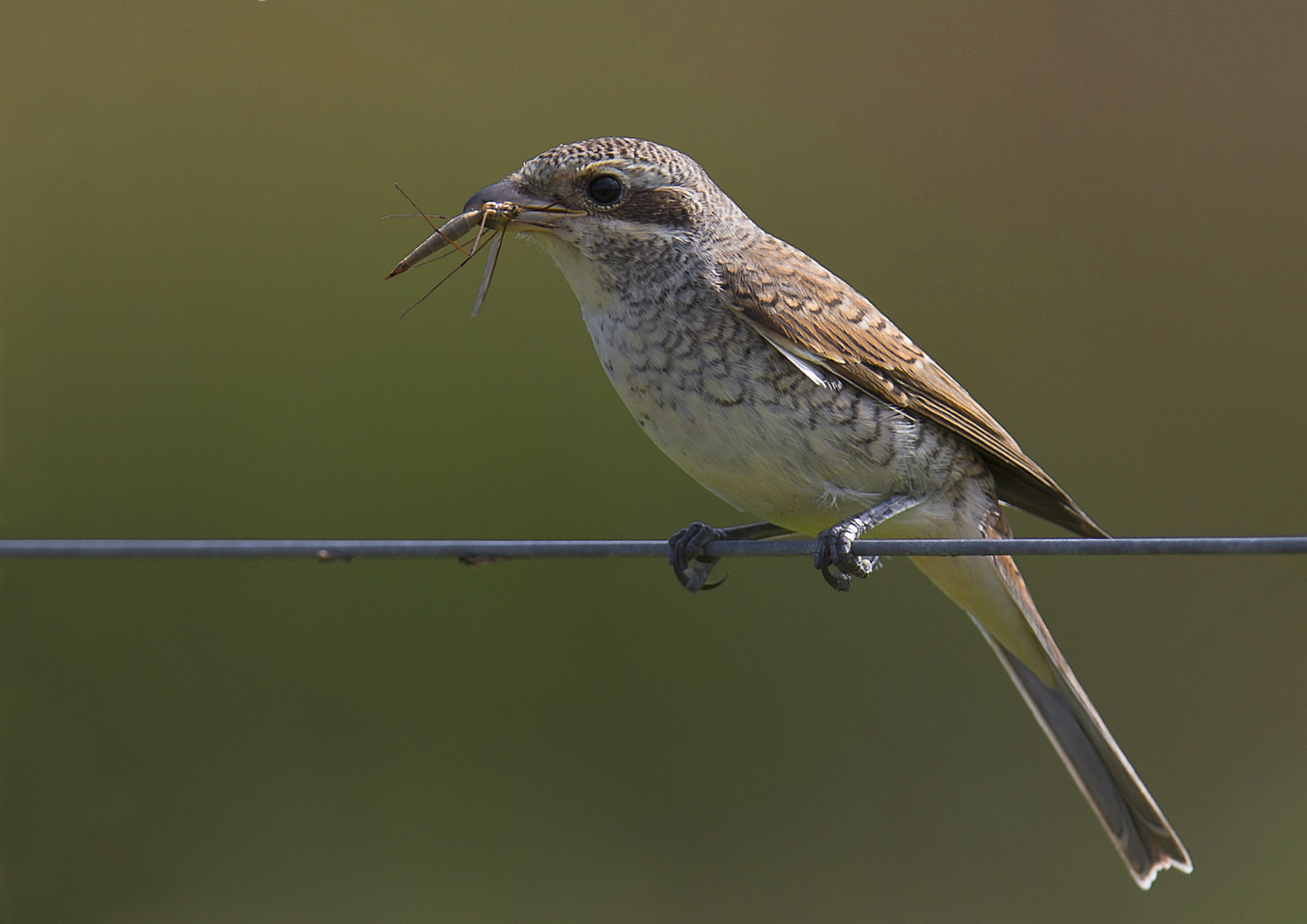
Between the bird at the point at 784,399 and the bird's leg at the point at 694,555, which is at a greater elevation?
the bird at the point at 784,399

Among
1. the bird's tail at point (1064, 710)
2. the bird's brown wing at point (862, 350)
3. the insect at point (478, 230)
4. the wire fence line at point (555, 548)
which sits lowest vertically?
the bird's tail at point (1064, 710)

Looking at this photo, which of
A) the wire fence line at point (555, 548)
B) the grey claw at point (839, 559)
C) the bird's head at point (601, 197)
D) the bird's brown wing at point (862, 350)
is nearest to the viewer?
the wire fence line at point (555, 548)

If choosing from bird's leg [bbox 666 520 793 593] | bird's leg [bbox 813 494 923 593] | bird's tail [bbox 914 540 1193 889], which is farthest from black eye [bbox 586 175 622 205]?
bird's tail [bbox 914 540 1193 889]

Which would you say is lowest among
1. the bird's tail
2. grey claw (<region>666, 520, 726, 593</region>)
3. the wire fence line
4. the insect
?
the bird's tail

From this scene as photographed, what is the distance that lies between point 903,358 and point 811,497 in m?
0.46

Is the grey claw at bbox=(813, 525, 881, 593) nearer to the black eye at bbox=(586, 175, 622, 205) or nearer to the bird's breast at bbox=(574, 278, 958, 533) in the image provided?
the bird's breast at bbox=(574, 278, 958, 533)

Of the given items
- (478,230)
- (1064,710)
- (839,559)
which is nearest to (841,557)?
(839,559)

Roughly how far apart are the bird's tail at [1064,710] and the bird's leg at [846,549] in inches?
16.8

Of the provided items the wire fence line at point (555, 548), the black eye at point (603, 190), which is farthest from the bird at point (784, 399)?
the wire fence line at point (555, 548)

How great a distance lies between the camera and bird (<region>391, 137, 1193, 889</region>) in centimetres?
258

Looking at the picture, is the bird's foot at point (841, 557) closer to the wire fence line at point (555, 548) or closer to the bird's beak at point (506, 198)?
the wire fence line at point (555, 548)

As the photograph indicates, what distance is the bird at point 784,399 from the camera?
2578 millimetres

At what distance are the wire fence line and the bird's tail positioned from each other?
36.9 inches

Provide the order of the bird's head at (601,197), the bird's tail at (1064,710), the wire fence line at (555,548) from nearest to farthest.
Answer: the wire fence line at (555,548)
the bird's head at (601,197)
the bird's tail at (1064,710)
